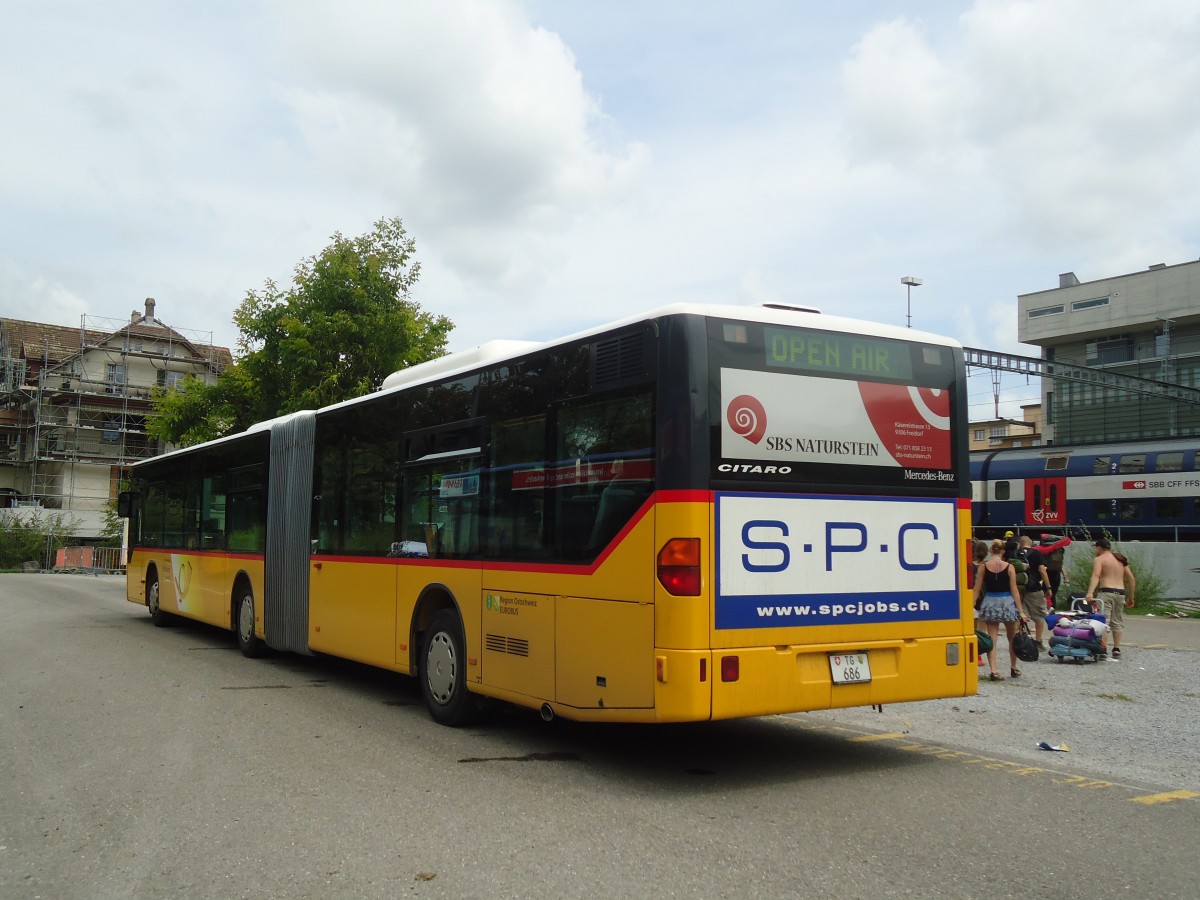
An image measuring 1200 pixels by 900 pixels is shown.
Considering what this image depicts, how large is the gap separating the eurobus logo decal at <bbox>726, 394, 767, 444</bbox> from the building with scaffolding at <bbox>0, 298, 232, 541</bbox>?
60.6 m

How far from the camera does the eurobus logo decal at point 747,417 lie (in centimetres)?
691

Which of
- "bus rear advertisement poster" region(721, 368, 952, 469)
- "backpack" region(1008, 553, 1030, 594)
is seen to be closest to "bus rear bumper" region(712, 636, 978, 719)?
"bus rear advertisement poster" region(721, 368, 952, 469)

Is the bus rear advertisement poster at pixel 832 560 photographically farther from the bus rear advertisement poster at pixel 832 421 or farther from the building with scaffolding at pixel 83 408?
the building with scaffolding at pixel 83 408

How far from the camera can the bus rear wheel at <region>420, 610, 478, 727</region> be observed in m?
8.67

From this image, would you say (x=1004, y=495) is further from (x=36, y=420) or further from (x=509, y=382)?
(x=36, y=420)

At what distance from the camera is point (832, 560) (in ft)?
23.8

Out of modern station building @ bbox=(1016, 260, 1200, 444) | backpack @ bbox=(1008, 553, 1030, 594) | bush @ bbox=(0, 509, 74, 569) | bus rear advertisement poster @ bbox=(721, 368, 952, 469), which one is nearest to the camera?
bus rear advertisement poster @ bbox=(721, 368, 952, 469)

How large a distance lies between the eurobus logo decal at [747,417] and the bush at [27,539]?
5082 centimetres

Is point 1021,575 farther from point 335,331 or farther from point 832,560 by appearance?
point 335,331

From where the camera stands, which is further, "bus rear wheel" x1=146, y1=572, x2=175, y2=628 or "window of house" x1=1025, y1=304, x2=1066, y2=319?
"window of house" x1=1025, y1=304, x2=1066, y2=319

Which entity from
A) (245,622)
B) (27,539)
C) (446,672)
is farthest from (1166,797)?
(27,539)

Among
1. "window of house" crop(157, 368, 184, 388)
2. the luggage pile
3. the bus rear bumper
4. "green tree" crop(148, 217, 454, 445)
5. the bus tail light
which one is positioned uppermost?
"window of house" crop(157, 368, 184, 388)

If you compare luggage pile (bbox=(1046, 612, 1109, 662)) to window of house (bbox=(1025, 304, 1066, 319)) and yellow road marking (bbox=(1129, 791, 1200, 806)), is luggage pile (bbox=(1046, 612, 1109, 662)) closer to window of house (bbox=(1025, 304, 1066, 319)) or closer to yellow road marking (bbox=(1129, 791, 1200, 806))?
yellow road marking (bbox=(1129, 791, 1200, 806))

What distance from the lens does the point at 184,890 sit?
4.70 m
